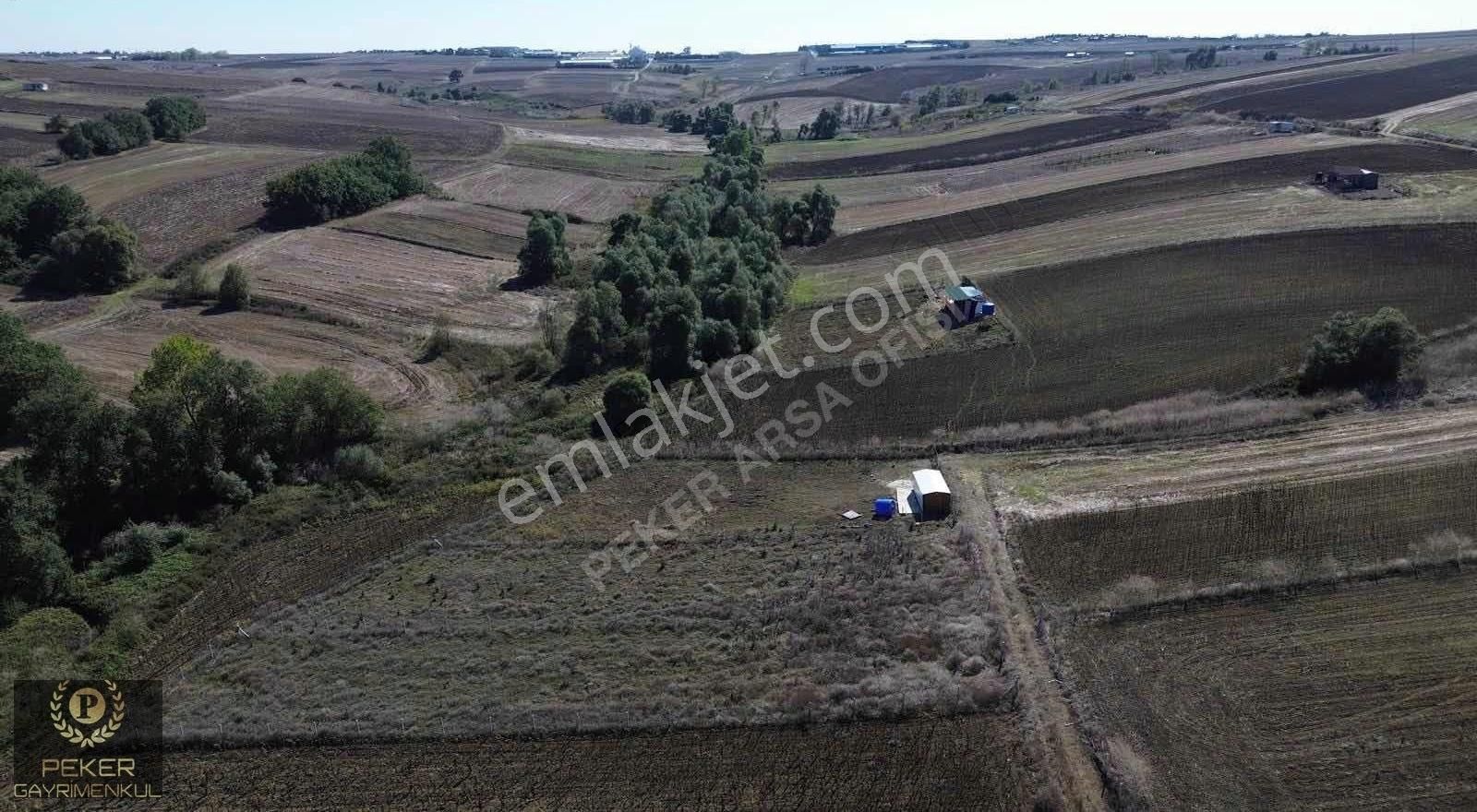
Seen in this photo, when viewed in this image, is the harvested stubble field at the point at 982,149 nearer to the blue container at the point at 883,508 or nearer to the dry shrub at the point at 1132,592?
the blue container at the point at 883,508

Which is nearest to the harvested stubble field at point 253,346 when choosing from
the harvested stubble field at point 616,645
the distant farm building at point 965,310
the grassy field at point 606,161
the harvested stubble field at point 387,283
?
the harvested stubble field at point 387,283

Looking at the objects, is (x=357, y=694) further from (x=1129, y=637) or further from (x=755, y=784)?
(x=1129, y=637)

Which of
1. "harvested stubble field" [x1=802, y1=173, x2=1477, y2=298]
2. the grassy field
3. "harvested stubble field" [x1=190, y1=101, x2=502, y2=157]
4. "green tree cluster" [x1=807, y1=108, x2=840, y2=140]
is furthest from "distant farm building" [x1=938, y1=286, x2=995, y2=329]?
"green tree cluster" [x1=807, y1=108, x2=840, y2=140]

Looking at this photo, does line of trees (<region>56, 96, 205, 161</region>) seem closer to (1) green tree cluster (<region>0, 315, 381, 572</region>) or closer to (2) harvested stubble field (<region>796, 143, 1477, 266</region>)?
(1) green tree cluster (<region>0, 315, 381, 572</region>)

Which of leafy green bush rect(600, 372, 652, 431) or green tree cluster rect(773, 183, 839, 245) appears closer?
leafy green bush rect(600, 372, 652, 431)

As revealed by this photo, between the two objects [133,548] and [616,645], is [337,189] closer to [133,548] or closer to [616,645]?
[133,548]
